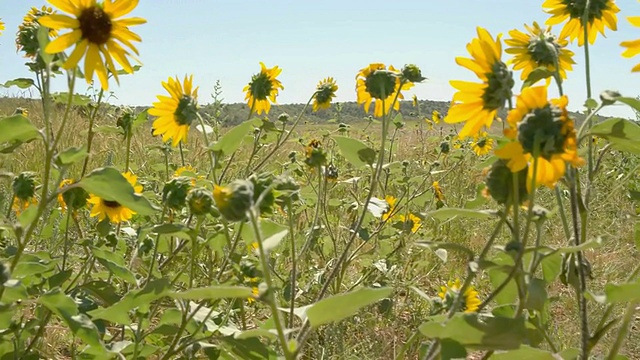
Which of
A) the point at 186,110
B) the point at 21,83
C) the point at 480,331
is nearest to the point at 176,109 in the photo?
the point at 186,110

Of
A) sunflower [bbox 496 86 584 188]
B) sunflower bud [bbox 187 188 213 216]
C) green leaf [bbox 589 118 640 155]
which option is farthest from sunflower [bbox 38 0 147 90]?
green leaf [bbox 589 118 640 155]

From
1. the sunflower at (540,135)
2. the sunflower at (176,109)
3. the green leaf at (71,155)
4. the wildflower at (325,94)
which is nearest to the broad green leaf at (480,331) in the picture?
the sunflower at (540,135)

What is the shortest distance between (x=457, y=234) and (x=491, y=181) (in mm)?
2633

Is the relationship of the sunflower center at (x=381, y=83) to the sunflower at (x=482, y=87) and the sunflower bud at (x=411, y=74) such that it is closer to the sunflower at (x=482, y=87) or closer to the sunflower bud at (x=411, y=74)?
the sunflower bud at (x=411, y=74)

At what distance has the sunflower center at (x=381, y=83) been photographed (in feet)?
5.45

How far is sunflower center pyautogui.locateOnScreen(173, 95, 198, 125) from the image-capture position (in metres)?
1.71

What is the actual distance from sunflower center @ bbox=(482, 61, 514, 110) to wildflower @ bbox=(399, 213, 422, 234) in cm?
140

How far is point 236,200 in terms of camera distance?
0.83 meters

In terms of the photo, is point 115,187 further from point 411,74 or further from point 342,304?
point 411,74

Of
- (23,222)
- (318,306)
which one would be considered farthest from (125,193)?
(318,306)

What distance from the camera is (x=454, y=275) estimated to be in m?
2.80

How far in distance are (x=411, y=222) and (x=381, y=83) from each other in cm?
115

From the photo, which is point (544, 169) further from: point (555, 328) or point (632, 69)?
point (555, 328)

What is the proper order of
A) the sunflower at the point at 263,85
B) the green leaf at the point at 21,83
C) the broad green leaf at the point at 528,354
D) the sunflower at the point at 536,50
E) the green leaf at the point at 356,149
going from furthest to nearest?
the sunflower at the point at 263,85, the green leaf at the point at 21,83, the green leaf at the point at 356,149, the sunflower at the point at 536,50, the broad green leaf at the point at 528,354
